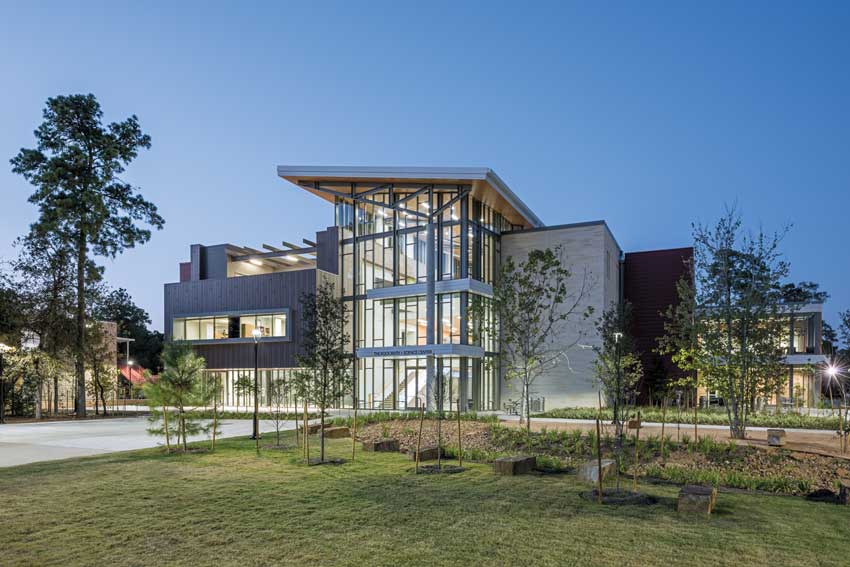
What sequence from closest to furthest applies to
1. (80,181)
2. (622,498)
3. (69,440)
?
(622,498)
(69,440)
(80,181)

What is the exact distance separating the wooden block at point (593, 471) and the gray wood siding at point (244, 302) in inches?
1121

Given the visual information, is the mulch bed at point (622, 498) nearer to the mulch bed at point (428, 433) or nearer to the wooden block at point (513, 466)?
the wooden block at point (513, 466)

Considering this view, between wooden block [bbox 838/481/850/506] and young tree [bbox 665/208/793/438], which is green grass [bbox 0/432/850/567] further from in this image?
young tree [bbox 665/208/793/438]

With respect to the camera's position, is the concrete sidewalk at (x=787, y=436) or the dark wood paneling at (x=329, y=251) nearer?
the concrete sidewalk at (x=787, y=436)

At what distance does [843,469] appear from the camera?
1057cm

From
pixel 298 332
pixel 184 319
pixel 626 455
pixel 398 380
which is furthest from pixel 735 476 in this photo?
pixel 184 319

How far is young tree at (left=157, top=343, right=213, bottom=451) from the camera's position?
14242 mm

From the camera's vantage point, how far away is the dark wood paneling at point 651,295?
133ft

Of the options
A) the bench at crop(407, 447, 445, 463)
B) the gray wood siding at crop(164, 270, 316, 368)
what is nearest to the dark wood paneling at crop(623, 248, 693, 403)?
the gray wood siding at crop(164, 270, 316, 368)

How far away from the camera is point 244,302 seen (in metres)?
40.1

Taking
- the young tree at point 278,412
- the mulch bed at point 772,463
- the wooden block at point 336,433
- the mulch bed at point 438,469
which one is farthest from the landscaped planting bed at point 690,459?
the young tree at point 278,412

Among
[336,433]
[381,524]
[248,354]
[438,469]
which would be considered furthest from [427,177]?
[381,524]

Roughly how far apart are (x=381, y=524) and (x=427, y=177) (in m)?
27.1

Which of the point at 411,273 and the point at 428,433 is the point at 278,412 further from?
the point at 411,273
